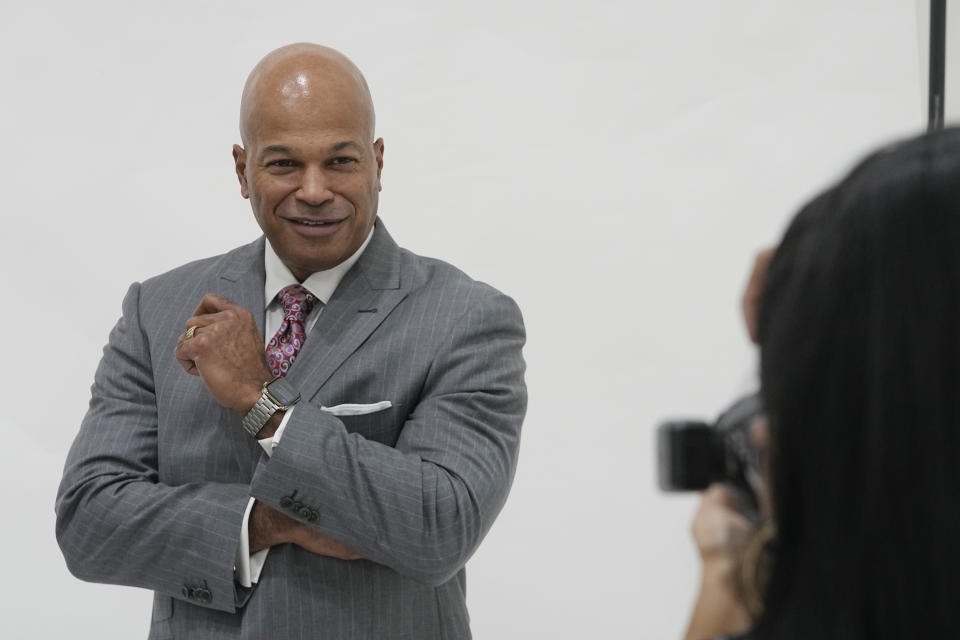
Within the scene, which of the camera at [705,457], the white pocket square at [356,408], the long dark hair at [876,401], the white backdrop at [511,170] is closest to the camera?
the long dark hair at [876,401]

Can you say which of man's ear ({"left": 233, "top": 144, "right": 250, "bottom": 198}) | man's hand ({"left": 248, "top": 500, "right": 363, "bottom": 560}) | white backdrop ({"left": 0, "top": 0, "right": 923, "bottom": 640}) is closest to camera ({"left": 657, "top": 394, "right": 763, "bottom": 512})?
man's hand ({"left": 248, "top": 500, "right": 363, "bottom": 560})

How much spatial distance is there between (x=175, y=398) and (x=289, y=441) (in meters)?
0.33

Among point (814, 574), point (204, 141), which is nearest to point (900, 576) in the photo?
point (814, 574)

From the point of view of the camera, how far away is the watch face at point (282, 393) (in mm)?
2133

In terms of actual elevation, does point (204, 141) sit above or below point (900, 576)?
above

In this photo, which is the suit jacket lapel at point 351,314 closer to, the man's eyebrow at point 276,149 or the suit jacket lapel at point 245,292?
the suit jacket lapel at point 245,292

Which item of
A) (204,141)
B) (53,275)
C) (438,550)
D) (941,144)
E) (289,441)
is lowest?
(438,550)

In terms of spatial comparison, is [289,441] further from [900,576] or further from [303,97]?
[900,576]

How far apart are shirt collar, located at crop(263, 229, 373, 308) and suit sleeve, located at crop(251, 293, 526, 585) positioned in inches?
10.7

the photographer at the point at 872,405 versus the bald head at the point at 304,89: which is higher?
the bald head at the point at 304,89

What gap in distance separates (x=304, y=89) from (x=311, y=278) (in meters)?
0.34

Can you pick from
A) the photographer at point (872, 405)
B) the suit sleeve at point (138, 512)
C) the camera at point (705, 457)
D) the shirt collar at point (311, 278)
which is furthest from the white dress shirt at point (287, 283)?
the photographer at point (872, 405)

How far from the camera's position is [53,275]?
399cm

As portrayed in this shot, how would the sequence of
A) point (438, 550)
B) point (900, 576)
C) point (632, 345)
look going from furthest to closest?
1. point (632, 345)
2. point (438, 550)
3. point (900, 576)
